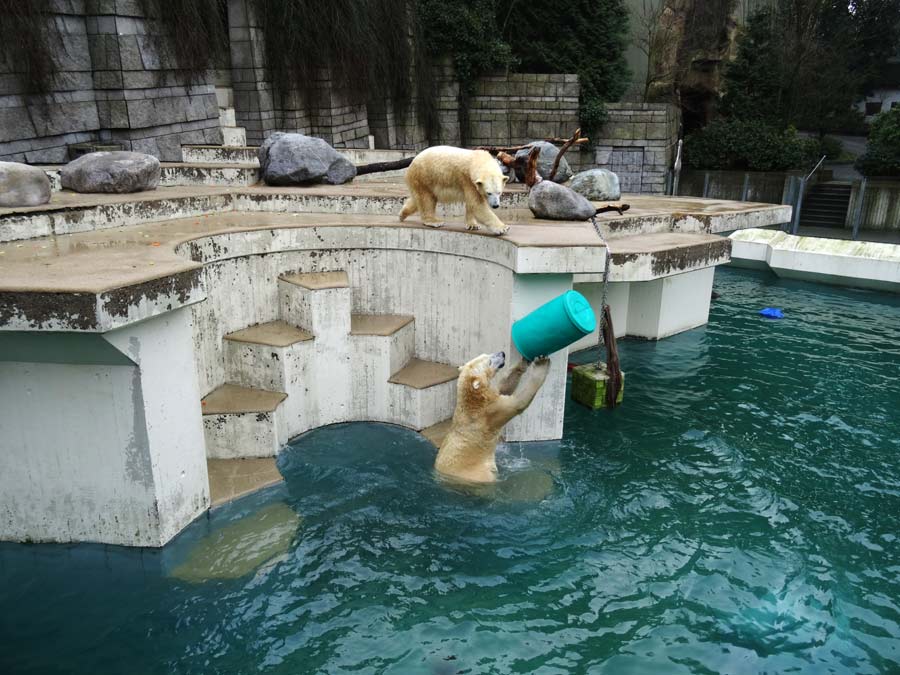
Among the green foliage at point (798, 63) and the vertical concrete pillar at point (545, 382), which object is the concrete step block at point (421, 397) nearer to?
the vertical concrete pillar at point (545, 382)

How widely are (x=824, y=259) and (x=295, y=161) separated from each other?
9745mm

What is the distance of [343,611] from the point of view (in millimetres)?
4574

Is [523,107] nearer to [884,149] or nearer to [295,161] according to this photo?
[884,149]

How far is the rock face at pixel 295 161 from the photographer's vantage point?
943cm

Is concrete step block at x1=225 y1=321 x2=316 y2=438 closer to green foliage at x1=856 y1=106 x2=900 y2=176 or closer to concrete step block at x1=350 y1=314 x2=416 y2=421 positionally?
concrete step block at x1=350 y1=314 x2=416 y2=421

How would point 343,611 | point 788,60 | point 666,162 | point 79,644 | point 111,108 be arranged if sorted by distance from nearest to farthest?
1. point 79,644
2. point 343,611
3. point 111,108
4. point 666,162
5. point 788,60

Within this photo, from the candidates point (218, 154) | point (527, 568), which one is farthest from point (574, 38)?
point (527, 568)

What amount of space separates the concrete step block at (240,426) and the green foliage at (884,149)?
19357 millimetres

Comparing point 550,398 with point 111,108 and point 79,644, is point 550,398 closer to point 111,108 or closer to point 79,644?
point 79,644

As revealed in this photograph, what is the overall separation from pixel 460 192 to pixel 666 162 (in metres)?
16.1

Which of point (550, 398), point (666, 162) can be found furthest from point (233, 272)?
point (666, 162)

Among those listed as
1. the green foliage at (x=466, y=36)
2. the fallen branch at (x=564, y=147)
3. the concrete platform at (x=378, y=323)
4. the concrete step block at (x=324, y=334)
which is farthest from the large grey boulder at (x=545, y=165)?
the green foliage at (x=466, y=36)

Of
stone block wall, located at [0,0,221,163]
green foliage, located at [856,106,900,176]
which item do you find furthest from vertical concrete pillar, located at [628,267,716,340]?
green foliage, located at [856,106,900,176]

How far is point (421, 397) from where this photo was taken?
702 cm
